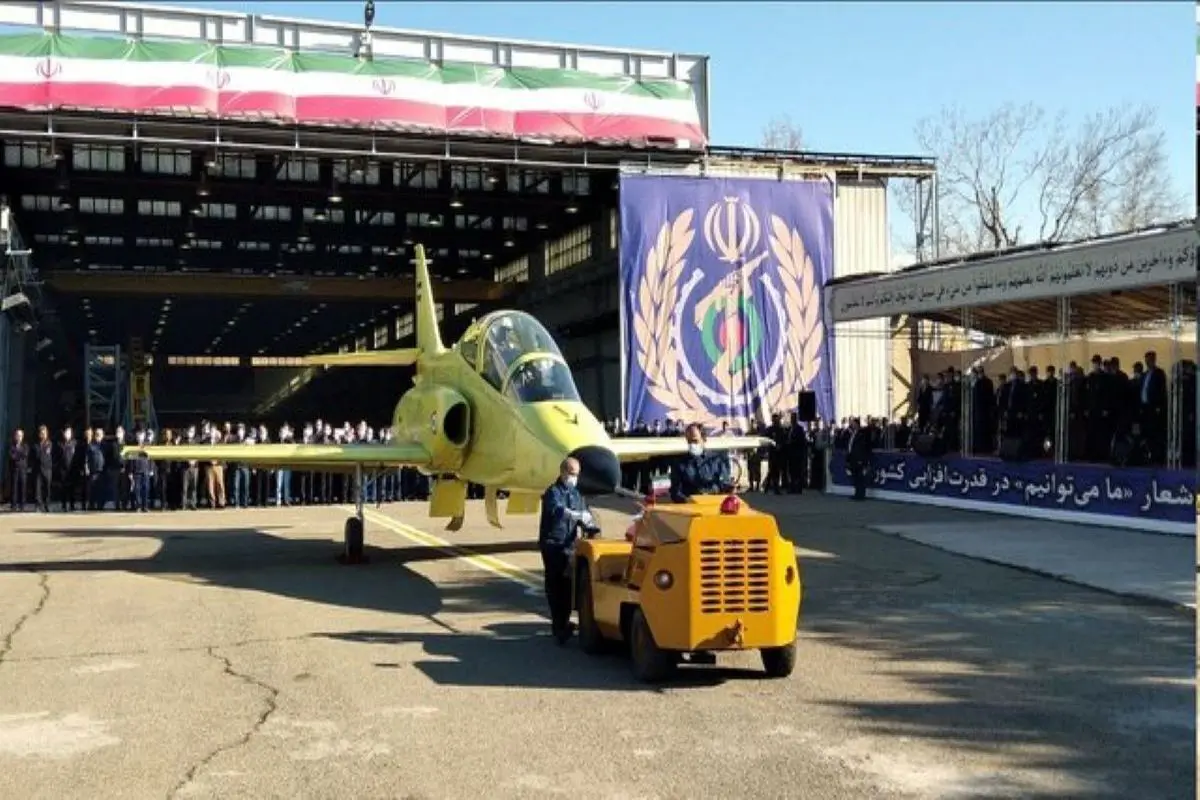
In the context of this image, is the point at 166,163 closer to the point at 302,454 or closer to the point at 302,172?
the point at 302,172

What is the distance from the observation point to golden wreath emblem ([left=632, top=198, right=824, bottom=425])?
3275 centimetres

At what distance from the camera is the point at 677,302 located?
3291cm

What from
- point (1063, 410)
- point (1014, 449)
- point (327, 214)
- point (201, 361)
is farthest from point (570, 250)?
point (201, 361)

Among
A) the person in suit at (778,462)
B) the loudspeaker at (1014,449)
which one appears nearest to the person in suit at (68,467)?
the person in suit at (778,462)

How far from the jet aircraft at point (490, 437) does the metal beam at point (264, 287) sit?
29.3m

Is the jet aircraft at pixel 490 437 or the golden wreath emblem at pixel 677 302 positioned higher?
the golden wreath emblem at pixel 677 302

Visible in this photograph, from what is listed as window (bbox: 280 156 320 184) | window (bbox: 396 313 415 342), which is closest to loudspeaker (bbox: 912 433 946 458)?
window (bbox: 280 156 320 184)

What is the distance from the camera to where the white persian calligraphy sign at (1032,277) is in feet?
59.6

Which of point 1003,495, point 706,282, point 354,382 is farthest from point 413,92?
point 354,382

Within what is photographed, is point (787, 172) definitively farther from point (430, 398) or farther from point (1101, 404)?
point (430, 398)

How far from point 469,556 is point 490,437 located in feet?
9.83

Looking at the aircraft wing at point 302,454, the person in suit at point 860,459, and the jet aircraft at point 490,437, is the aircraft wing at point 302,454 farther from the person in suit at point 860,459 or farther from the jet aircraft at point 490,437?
the person in suit at point 860,459

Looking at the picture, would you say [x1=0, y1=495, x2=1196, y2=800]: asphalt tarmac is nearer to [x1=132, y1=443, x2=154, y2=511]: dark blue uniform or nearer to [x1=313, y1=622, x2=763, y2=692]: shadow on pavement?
[x1=313, y1=622, x2=763, y2=692]: shadow on pavement

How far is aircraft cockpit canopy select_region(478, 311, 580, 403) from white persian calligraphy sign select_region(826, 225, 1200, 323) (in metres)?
10.2
